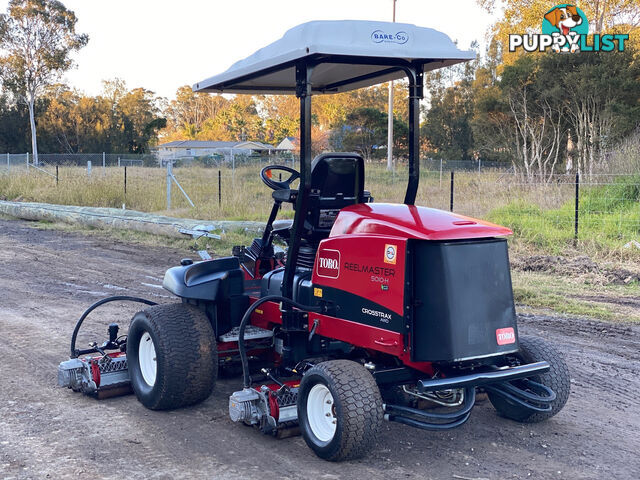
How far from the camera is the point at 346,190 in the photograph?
524 cm

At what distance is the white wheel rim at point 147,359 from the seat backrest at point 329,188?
1530 millimetres

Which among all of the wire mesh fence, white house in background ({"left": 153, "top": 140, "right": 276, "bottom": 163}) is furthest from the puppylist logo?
white house in background ({"left": 153, "top": 140, "right": 276, "bottom": 163})

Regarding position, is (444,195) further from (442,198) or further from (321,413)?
(321,413)

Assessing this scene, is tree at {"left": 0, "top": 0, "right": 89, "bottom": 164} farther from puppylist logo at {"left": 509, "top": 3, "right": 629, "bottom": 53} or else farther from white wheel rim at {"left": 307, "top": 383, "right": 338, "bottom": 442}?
white wheel rim at {"left": 307, "top": 383, "right": 338, "bottom": 442}

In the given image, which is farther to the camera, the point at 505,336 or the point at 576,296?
the point at 576,296

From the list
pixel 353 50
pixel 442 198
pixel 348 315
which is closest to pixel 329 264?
pixel 348 315

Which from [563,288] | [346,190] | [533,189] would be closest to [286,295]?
[346,190]

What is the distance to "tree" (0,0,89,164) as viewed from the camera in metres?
47.5

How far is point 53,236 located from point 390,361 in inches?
529

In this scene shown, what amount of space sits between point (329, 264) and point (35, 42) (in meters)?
49.0

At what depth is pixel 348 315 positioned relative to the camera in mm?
4695

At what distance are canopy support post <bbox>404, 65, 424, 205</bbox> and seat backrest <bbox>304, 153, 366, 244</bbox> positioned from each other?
0.40 metres

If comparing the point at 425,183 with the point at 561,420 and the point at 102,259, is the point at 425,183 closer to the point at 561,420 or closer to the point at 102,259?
the point at 102,259

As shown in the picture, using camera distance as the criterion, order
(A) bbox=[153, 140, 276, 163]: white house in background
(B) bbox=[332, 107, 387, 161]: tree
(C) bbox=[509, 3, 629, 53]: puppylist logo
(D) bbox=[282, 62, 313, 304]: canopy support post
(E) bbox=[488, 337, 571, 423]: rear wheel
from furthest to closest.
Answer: (A) bbox=[153, 140, 276, 163]: white house in background, (B) bbox=[332, 107, 387, 161]: tree, (C) bbox=[509, 3, 629, 53]: puppylist logo, (E) bbox=[488, 337, 571, 423]: rear wheel, (D) bbox=[282, 62, 313, 304]: canopy support post
